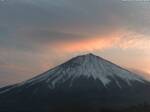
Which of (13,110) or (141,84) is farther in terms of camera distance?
(141,84)

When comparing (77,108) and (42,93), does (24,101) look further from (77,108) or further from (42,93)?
(77,108)

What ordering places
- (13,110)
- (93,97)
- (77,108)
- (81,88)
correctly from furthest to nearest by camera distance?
(81,88) → (93,97) → (13,110) → (77,108)

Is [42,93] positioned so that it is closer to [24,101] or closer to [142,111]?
[24,101]

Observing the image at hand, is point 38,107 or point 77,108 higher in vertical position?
point 77,108

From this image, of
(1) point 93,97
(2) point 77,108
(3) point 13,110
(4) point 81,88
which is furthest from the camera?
(4) point 81,88

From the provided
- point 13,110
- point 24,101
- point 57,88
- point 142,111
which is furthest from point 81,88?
point 142,111

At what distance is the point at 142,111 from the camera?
64.7 m

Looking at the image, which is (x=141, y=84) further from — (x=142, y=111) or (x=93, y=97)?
(x=142, y=111)

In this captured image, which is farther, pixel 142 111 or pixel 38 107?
pixel 38 107

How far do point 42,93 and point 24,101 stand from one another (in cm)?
815

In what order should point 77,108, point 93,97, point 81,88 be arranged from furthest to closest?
point 81,88 → point 93,97 → point 77,108

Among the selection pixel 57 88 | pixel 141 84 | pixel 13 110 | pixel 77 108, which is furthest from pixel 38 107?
pixel 77 108

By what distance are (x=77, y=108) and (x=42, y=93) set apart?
126 meters

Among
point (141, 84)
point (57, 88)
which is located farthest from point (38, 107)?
point (141, 84)
